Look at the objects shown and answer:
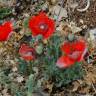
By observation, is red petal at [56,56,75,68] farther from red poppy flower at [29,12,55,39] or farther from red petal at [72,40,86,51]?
red poppy flower at [29,12,55,39]

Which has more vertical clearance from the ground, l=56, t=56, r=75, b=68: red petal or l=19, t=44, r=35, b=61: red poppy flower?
l=19, t=44, r=35, b=61: red poppy flower

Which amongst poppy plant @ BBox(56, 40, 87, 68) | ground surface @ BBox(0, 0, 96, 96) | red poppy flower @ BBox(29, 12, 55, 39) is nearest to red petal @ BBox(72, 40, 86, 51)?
poppy plant @ BBox(56, 40, 87, 68)

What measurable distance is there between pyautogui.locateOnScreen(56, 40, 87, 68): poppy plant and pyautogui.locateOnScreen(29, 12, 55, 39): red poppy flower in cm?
16

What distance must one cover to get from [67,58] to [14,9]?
145 centimetres

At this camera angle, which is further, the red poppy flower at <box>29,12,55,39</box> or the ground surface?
the ground surface

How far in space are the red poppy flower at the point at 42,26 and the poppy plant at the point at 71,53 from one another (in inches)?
6.4

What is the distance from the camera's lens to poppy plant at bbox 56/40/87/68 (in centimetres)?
233

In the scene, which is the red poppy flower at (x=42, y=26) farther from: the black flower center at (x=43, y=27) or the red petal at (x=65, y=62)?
the red petal at (x=65, y=62)

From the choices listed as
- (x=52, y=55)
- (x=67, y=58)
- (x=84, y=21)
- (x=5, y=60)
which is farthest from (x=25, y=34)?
(x=67, y=58)

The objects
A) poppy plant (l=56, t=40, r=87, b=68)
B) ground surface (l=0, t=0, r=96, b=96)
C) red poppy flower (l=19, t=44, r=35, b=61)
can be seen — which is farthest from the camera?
ground surface (l=0, t=0, r=96, b=96)

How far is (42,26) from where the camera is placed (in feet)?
8.32

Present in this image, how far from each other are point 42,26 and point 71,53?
0.29 metres

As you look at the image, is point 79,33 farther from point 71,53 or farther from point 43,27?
point 71,53

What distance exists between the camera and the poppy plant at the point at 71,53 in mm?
2328
